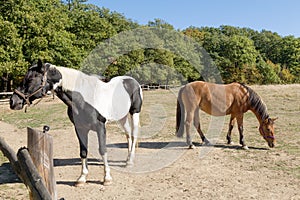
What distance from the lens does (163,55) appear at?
36.2 feet

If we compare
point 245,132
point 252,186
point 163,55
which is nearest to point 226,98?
point 245,132

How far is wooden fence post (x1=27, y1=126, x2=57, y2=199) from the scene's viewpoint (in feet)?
8.04

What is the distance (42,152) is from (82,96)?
176 centimetres

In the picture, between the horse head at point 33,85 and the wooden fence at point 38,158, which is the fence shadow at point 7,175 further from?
the wooden fence at point 38,158

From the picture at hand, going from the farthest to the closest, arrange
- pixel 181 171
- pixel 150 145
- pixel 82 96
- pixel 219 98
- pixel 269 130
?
pixel 150 145 < pixel 219 98 < pixel 269 130 < pixel 181 171 < pixel 82 96

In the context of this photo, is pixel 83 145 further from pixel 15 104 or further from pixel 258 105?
pixel 258 105

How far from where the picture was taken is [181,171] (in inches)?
199

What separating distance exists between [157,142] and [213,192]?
11.1ft

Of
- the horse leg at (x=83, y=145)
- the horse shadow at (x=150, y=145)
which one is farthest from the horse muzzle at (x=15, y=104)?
the horse shadow at (x=150, y=145)

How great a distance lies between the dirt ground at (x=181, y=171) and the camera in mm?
4090

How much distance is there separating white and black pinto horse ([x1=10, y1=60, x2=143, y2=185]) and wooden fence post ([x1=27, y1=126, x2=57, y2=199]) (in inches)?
55.4

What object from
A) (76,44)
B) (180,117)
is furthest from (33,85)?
(76,44)

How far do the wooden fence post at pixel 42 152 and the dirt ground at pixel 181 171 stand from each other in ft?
5.44

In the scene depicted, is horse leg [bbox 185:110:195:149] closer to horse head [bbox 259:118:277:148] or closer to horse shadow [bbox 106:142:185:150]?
horse shadow [bbox 106:142:185:150]
